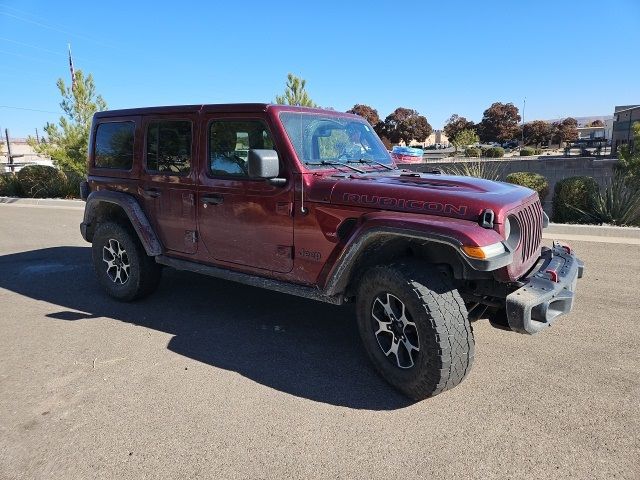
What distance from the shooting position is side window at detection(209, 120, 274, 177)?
12.8 ft

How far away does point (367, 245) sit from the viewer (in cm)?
323

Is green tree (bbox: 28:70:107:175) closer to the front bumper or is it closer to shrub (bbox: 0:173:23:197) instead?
shrub (bbox: 0:173:23:197)

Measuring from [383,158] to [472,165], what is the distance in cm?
702

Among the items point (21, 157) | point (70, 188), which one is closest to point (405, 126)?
point (21, 157)

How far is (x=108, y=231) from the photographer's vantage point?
502 centimetres

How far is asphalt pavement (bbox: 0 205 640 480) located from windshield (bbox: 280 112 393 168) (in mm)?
1534

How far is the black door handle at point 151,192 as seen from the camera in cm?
461

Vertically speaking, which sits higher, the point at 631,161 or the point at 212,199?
the point at 631,161

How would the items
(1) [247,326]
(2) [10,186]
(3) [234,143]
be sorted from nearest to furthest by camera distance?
(3) [234,143]
(1) [247,326]
(2) [10,186]

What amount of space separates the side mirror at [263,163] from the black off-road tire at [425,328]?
105 cm

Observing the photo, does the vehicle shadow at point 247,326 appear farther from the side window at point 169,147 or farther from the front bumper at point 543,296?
the side window at point 169,147

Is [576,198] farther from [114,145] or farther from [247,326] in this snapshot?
[114,145]

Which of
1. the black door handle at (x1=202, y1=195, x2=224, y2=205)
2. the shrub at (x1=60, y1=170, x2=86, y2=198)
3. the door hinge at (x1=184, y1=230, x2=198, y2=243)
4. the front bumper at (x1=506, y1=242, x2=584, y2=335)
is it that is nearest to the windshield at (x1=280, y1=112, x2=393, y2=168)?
the black door handle at (x1=202, y1=195, x2=224, y2=205)

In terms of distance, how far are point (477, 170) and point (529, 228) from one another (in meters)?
7.13
